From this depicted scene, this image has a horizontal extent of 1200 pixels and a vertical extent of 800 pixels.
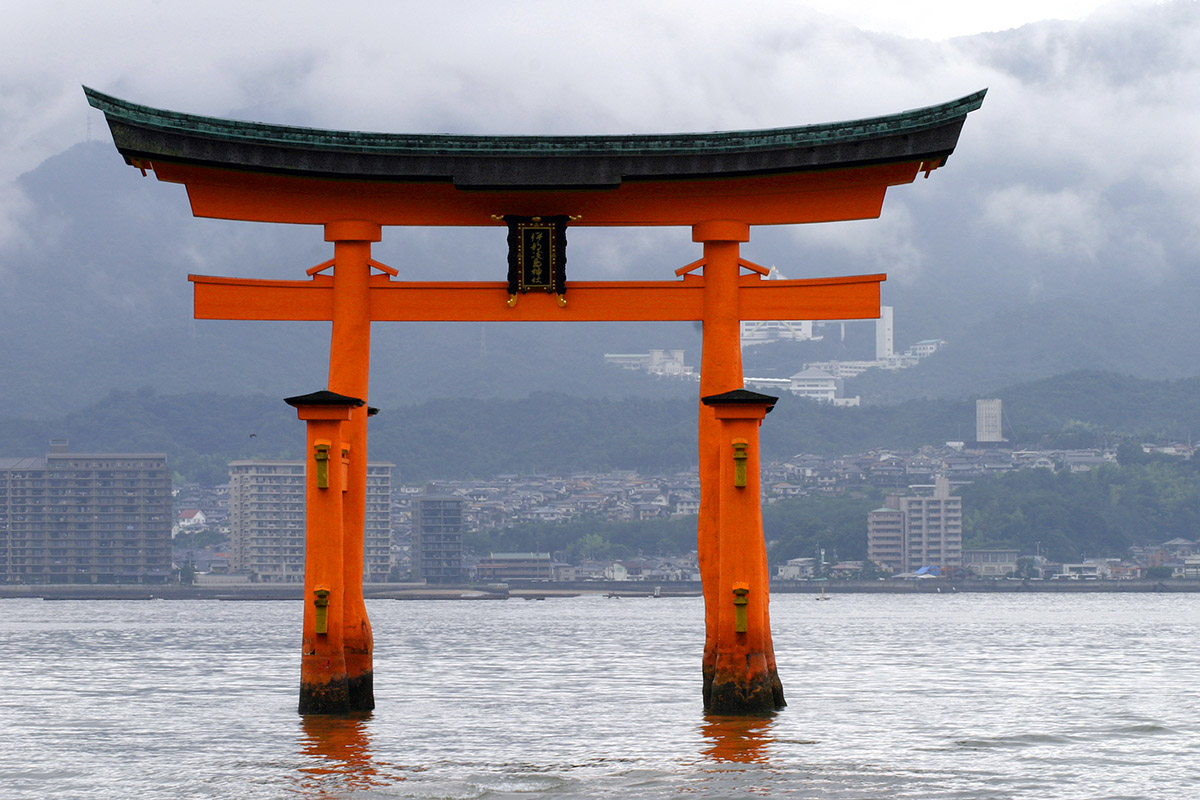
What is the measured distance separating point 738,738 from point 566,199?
25.5 ft

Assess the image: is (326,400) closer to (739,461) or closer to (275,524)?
(739,461)

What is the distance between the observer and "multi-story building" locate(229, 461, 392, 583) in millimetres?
185625

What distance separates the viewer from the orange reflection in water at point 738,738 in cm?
1877

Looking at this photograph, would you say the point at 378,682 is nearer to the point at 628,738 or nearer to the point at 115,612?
the point at 628,738

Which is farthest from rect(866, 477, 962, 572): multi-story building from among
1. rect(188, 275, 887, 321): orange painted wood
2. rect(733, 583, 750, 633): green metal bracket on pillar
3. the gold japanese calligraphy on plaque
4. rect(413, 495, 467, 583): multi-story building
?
rect(733, 583, 750, 633): green metal bracket on pillar

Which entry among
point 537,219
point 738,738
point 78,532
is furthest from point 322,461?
point 78,532

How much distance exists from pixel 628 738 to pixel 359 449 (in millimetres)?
5488

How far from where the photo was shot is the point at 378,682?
35.5 m

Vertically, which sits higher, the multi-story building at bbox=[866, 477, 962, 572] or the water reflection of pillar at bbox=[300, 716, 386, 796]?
the multi-story building at bbox=[866, 477, 962, 572]

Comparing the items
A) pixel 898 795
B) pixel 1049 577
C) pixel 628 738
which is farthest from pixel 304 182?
pixel 1049 577

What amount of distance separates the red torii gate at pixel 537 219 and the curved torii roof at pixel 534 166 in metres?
0.03

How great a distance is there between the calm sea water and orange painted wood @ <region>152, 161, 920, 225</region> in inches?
278

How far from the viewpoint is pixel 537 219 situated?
22.3 meters

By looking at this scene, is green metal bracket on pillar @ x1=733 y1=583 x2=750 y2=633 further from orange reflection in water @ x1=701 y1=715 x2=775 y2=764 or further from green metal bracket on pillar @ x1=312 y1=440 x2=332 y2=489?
green metal bracket on pillar @ x1=312 y1=440 x2=332 y2=489
